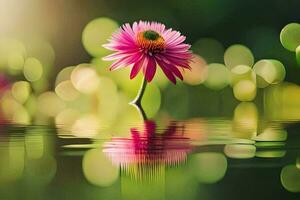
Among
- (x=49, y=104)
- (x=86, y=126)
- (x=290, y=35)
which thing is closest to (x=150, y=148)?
(x=86, y=126)

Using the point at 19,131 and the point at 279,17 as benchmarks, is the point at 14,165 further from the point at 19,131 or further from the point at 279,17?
the point at 279,17

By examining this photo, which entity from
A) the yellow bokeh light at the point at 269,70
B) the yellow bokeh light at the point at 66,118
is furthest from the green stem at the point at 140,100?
the yellow bokeh light at the point at 269,70

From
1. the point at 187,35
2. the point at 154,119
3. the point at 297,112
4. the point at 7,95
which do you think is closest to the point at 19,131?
the point at 7,95

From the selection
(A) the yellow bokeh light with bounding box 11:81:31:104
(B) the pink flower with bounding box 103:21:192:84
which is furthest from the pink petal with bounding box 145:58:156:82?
(A) the yellow bokeh light with bounding box 11:81:31:104

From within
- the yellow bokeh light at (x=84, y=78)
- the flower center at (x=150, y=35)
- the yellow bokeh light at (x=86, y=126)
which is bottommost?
the yellow bokeh light at (x=86, y=126)

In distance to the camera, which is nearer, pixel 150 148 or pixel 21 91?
pixel 150 148

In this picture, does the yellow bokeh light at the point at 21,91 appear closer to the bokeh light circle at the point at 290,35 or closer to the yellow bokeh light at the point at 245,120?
the yellow bokeh light at the point at 245,120

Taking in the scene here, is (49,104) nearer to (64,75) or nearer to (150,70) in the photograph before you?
(64,75)
